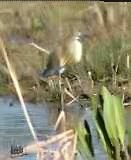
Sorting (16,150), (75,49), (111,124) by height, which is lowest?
(16,150)

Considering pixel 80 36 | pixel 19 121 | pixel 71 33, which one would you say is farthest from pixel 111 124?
pixel 19 121

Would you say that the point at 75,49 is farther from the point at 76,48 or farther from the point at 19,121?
the point at 19,121

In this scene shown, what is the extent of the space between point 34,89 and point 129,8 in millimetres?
545

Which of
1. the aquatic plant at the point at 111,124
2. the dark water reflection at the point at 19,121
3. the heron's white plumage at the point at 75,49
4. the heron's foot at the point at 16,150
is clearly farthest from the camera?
the dark water reflection at the point at 19,121

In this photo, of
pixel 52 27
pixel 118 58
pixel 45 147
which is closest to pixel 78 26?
pixel 52 27

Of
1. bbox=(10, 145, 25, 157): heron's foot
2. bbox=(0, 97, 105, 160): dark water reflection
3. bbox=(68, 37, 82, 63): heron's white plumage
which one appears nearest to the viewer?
bbox=(68, 37, 82, 63): heron's white plumage

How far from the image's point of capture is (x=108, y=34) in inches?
77.6

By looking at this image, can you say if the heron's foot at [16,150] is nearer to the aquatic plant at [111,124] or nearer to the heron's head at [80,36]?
the heron's head at [80,36]

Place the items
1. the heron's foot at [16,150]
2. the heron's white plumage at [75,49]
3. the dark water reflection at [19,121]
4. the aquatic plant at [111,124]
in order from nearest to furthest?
the aquatic plant at [111,124] < the heron's white plumage at [75,49] < the heron's foot at [16,150] < the dark water reflection at [19,121]

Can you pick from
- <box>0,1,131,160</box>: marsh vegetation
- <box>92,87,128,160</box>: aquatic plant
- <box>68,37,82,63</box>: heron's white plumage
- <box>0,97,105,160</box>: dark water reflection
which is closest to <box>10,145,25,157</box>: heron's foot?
<box>0,97,105,160</box>: dark water reflection

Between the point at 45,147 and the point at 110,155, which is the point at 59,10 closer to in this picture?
the point at 45,147

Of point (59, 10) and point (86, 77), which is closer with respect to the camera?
point (59, 10)

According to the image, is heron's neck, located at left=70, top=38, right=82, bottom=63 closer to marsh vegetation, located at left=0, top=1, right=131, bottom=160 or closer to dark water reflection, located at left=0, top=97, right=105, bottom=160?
marsh vegetation, located at left=0, top=1, right=131, bottom=160

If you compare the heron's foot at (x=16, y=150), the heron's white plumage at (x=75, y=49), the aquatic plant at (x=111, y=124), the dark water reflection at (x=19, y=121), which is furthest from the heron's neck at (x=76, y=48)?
the aquatic plant at (x=111, y=124)
